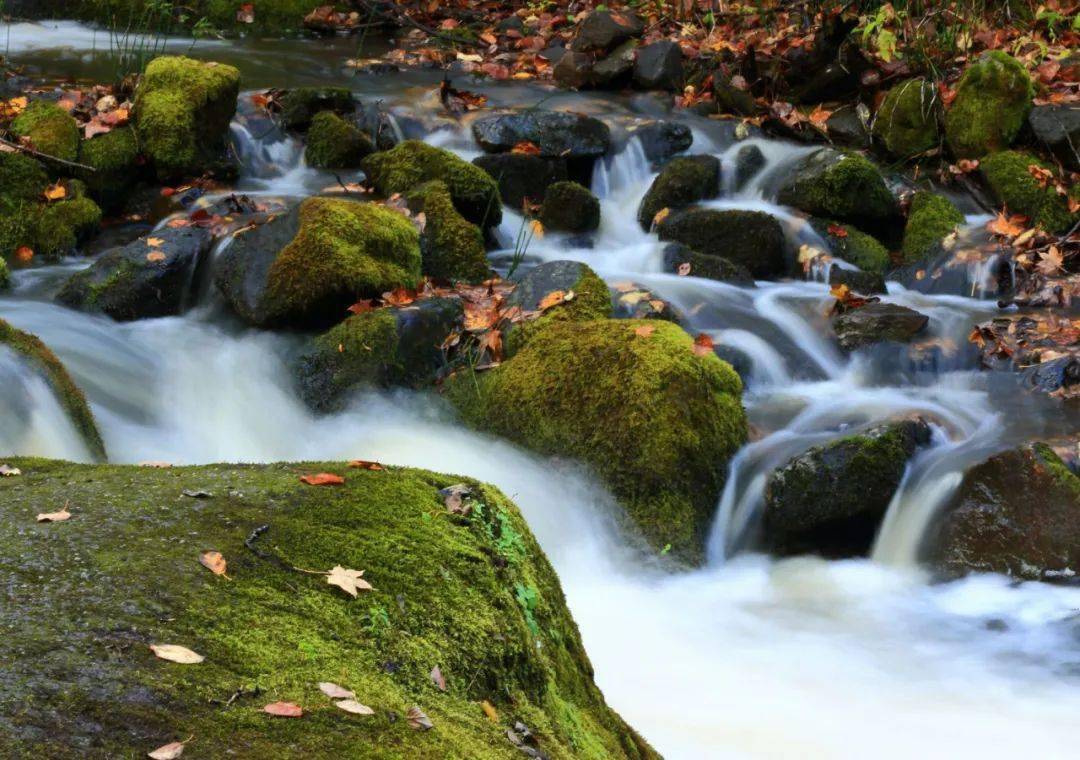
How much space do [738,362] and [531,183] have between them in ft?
10.9

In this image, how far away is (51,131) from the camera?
9023 millimetres

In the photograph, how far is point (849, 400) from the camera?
6.84 m

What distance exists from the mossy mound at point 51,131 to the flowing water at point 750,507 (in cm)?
124

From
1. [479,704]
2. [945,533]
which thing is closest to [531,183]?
[945,533]

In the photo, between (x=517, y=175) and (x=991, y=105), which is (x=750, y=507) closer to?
(x=517, y=175)

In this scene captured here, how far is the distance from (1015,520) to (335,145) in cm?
668

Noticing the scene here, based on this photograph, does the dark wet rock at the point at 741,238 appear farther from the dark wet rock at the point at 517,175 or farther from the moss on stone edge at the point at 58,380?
A: the moss on stone edge at the point at 58,380

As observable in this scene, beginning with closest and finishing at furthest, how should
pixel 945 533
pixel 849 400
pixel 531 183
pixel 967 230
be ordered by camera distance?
pixel 945 533
pixel 849 400
pixel 967 230
pixel 531 183

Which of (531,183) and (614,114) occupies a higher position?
(614,114)

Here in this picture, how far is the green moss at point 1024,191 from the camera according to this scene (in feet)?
28.9

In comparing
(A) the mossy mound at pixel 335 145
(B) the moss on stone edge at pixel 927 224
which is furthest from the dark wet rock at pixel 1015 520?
(A) the mossy mound at pixel 335 145

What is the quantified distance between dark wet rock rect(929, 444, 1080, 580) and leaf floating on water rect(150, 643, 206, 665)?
14.3ft

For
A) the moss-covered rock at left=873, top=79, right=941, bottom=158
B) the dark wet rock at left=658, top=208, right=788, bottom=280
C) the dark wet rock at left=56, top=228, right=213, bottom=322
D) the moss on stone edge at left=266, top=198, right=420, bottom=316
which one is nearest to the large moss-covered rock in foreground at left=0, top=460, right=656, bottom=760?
the moss on stone edge at left=266, top=198, right=420, bottom=316

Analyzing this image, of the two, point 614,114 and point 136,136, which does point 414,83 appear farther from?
point 136,136
